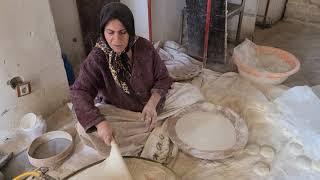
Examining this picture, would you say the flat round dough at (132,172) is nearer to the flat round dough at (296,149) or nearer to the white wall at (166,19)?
the flat round dough at (296,149)

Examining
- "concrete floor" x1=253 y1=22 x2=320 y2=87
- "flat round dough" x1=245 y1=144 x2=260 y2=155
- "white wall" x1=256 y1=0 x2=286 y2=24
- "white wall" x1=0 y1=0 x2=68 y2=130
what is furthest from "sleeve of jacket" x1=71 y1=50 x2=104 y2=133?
"white wall" x1=256 y1=0 x2=286 y2=24

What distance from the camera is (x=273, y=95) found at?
188 cm

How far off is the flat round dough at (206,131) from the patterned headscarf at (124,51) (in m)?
0.34

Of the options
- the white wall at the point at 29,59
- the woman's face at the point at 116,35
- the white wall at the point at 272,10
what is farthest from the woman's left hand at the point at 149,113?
the white wall at the point at 272,10

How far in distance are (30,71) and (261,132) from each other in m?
1.27

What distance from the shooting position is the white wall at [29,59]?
1.43 m

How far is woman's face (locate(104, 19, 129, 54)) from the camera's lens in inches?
46.9

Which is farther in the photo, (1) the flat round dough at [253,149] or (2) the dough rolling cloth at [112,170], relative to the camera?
(1) the flat round dough at [253,149]

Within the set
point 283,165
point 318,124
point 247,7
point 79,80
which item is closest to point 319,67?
point 247,7

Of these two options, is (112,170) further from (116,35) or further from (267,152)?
(267,152)

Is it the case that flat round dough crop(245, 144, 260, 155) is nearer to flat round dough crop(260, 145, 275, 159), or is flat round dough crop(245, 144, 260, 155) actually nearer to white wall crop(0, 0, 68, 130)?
flat round dough crop(260, 145, 275, 159)

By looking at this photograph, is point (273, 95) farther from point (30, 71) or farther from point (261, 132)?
point (30, 71)

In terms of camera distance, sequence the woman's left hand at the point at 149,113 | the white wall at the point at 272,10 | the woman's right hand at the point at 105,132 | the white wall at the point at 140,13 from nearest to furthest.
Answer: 1. the woman's right hand at the point at 105,132
2. the woman's left hand at the point at 149,113
3. the white wall at the point at 140,13
4. the white wall at the point at 272,10

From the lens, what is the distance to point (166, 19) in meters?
2.32
